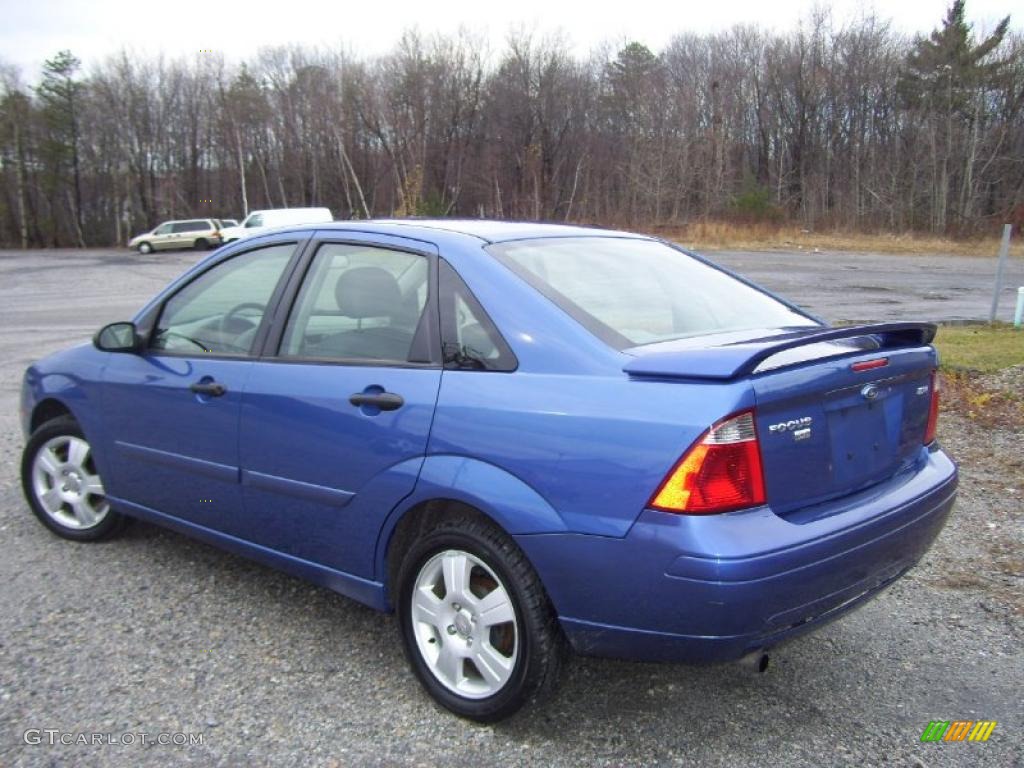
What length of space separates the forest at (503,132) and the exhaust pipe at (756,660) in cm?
5328

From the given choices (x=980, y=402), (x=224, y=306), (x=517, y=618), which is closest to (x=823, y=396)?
(x=517, y=618)

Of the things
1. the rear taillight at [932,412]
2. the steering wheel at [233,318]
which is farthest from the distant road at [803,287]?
the rear taillight at [932,412]

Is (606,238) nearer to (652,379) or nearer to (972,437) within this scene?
(652,379)

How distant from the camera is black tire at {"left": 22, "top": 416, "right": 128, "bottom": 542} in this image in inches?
174

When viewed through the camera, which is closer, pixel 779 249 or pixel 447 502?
pixel 447 502

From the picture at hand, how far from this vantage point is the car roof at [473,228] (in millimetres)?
3305

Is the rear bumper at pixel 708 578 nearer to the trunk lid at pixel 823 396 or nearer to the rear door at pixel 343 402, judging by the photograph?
the trunk lid at pixel 823 396

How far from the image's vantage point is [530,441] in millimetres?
2604

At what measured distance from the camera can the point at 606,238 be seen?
380 cm

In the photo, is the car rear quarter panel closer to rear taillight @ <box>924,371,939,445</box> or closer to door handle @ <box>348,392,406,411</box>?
door handle @ <box>348,392,406,411</box>

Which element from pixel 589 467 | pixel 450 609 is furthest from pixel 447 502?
pixel 589 467

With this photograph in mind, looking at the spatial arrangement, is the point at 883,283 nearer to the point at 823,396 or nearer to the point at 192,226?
the point at 823,396

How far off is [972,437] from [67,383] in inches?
238

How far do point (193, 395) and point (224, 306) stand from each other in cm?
49
